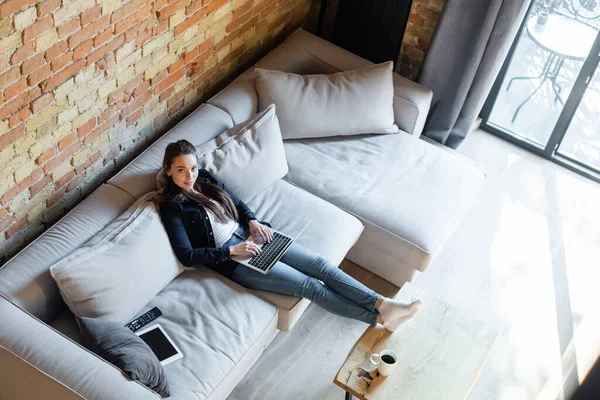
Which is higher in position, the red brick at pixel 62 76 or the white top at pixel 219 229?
the red brick at pixel 62 76

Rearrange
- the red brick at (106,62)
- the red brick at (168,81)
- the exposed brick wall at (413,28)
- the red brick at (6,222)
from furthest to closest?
the exposed brick wall at (413,28) < the red brick at (168,81) < the red brick at (106,62) < the red brick at (6,222)

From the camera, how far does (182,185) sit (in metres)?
3.02

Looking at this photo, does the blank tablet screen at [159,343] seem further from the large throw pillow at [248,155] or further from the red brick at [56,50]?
the red brick at [56,50]

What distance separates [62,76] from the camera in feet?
9.21

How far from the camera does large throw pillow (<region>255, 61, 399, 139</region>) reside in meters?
3.68

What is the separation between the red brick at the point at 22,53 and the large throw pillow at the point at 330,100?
134 centimetres

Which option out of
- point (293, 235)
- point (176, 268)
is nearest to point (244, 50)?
point (293, 235)

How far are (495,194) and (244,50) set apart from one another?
174cm

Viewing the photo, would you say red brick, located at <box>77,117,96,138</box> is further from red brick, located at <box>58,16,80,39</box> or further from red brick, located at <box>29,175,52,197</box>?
red brick, located at <box>58,16,80,39</box>

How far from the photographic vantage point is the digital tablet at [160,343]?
2.75m

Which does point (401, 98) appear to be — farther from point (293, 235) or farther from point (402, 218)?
point (293, 235)

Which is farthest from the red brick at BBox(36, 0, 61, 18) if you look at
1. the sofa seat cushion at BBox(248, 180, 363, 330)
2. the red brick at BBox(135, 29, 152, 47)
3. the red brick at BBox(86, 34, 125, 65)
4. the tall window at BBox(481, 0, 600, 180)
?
the tall window at BBox(481, 0, 600, 180)

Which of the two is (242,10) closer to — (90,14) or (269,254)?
(90,14)

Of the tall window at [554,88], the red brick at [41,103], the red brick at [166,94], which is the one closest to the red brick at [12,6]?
the red brick at [41,103]
